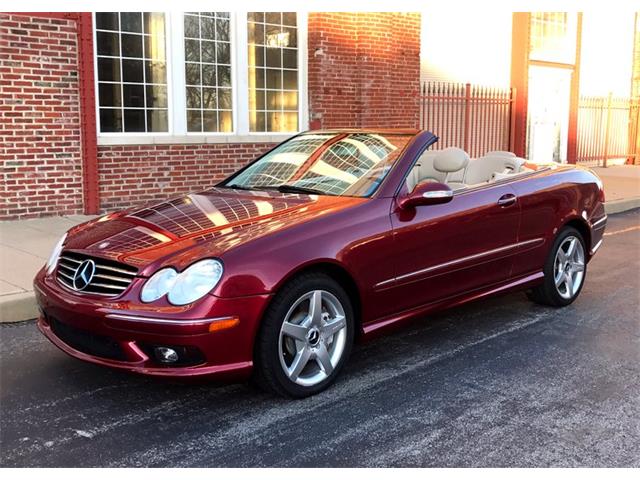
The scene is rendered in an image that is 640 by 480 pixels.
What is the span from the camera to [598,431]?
357 cm

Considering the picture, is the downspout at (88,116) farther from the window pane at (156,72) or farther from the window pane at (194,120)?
the window pane at (194,120)

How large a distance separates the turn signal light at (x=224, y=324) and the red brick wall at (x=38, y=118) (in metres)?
6.02

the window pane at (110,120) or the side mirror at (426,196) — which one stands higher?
the window pane at (110,120)

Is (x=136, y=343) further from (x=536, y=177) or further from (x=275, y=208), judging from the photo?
(x=536, y=177)

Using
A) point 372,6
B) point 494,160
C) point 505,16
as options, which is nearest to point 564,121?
point 505,16

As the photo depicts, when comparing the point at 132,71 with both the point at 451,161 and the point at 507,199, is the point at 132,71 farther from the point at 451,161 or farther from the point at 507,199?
the point at 507,199

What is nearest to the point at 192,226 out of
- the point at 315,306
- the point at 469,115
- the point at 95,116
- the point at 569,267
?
the point at 315,306

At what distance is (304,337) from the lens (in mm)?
3900

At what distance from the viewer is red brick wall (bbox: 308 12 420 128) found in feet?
37.5

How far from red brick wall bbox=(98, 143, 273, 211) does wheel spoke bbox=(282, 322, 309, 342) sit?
599cm

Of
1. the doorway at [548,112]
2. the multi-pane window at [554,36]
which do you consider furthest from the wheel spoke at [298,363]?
the multi-pane window at [554,36]

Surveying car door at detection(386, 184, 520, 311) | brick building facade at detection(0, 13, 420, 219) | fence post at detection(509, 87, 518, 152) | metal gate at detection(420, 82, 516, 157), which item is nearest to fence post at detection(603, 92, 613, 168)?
fence post at detection(509, 87, 518, 152)

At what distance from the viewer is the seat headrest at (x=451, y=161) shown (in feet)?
18.6

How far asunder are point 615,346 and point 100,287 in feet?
11.6
